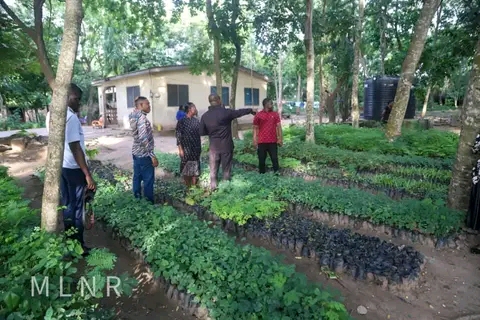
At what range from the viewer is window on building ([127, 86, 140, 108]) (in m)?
19.1

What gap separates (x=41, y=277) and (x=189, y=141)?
4.32m

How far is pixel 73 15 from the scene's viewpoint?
2.84m

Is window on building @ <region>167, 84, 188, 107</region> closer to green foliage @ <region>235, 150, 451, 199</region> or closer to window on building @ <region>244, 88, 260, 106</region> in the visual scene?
window on building @ <region>244, 88, 260, 106</region>

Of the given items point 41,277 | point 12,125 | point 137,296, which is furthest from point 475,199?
point 12,125

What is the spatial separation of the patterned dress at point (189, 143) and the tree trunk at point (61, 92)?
135 inches

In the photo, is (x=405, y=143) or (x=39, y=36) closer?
(x=39, y=36)

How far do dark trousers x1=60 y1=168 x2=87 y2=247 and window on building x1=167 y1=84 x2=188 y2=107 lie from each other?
15.2 metres

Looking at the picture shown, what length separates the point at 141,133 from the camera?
5258 millimetres

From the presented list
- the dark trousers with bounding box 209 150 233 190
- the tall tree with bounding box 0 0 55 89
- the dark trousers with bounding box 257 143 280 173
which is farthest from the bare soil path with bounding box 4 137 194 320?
the tall tree with bounding box 0 0 55 89

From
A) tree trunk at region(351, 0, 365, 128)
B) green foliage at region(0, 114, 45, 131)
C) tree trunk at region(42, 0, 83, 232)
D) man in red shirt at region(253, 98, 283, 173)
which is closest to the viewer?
tree trunk at region(42, 0, 83, 232)

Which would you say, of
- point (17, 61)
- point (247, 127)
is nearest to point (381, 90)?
point (247, 127)

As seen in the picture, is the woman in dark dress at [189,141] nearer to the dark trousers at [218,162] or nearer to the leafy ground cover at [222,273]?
the dark trousers at [218,162]

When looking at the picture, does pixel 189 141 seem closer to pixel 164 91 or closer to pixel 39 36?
pixel 39 36

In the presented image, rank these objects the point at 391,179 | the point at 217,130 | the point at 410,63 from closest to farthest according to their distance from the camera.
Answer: the point at 217,130, the point at 391,179, the point at 410,63
